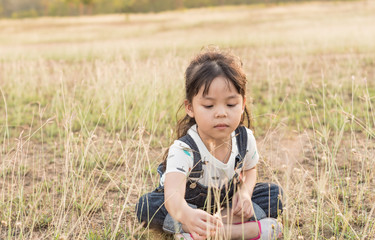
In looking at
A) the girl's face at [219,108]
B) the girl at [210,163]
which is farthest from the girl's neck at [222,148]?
the girl's face at [219,108]

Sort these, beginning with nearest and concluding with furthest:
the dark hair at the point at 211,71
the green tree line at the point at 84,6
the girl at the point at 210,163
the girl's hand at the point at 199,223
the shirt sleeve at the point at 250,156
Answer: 1. the girl's hand at the point at 199,223
2. the girl at the point at 210,163
3. the dark hair at the point at 211,71
4. the shirt sleeve at the point at 250,156
5. the green tree line at the point at 84,6

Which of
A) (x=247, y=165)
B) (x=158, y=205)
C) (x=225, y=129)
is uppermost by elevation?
(x=225, y=129)

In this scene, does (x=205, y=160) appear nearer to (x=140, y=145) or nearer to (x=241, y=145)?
(x=241, y=145)

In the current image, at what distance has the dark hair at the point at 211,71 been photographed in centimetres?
241

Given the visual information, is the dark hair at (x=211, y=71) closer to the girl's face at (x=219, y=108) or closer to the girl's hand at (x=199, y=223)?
the girl's face at (x=219, y=108)

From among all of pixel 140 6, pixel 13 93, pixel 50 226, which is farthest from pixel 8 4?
pixel 50 226

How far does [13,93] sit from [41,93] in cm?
39

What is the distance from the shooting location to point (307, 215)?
278 cm

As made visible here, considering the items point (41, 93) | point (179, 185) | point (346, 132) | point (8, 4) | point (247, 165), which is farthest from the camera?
point (8, 4)

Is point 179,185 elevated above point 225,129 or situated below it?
below

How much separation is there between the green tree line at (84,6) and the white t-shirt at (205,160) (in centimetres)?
5238

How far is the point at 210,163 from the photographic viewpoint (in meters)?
2.25

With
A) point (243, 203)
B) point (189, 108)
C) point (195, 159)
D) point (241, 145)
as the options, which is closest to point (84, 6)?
point (189, 108)

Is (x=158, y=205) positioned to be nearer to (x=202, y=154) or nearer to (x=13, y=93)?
(x=202, y=154)
